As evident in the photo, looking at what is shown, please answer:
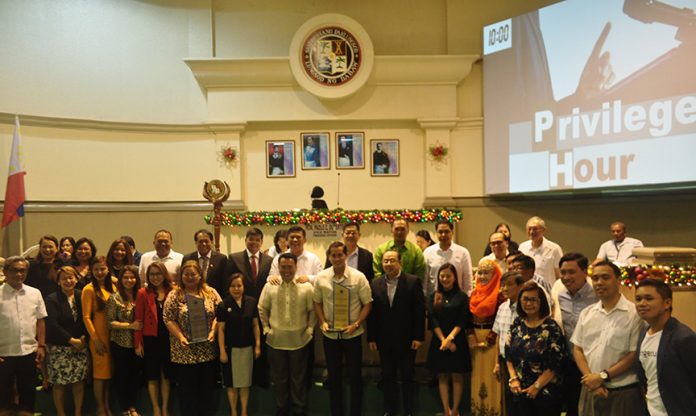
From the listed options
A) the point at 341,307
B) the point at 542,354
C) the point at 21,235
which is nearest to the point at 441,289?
the point at 341,307

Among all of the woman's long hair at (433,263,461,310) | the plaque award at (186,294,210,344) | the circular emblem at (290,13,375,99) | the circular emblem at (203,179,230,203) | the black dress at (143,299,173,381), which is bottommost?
the black dress at (143,299,173,381)

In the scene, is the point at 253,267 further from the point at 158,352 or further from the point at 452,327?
the point at 452,327

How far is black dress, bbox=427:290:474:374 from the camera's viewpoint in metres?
4.37

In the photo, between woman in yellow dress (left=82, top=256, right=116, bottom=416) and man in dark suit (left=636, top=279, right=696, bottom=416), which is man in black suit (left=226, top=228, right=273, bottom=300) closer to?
woman in yellow dress (left=82, top=256, right=116, bottom=416)

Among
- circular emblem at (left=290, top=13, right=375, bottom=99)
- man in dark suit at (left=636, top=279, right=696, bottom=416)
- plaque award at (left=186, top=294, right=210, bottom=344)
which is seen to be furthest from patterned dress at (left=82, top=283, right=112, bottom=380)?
circular emblem at (left=290, top=13, right=375, bottom=99)

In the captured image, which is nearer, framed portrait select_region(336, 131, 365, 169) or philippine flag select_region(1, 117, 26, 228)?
philippine flag select_region(1, 117, 26, 228)

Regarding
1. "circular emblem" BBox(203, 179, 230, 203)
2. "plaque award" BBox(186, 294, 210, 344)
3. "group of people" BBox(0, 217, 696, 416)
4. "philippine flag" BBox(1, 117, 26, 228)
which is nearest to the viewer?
"group of people" BBox(0, 217, 696, 416)

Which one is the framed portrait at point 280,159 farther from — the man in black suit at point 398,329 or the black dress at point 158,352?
the man in black suit at point 398,329

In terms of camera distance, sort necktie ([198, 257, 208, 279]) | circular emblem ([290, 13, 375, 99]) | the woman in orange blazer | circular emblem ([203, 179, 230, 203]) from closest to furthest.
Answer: the woman in orange blazer → necktie ([198, 257, 208, 279]) → circular emblem ([203, 179, 230, 203]) → circular emblem ([290, 13, 375, 99])

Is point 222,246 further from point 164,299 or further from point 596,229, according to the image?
point 596,229

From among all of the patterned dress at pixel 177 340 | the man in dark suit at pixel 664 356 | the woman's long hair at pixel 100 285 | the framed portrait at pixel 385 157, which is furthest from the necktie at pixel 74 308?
the framed portrait at pixel 385 157

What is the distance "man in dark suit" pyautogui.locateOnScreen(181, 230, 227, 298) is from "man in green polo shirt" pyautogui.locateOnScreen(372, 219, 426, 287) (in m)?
1.51

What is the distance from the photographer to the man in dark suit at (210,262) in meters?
5.26

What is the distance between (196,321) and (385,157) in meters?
5.53
